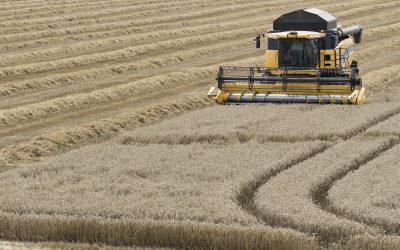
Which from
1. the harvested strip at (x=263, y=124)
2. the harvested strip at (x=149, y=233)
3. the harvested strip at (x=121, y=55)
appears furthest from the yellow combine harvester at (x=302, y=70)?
the harvested strip at (x=149, y=233)

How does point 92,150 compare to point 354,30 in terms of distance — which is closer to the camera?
point 92,150

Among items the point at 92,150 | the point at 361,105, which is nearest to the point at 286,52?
the point at 361,105

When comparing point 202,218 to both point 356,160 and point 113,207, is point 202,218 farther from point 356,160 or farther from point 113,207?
point 356,160

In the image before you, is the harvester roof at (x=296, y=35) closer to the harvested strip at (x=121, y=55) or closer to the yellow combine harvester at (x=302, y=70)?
the yellow combine harvester at (x=302, y=70)

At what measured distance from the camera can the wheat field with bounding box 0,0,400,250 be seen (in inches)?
546

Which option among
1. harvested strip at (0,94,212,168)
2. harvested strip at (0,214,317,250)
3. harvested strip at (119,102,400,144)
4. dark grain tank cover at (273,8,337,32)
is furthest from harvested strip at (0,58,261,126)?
harvested strip at (0,214,317,250)

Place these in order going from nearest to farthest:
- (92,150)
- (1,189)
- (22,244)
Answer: (22,244), (1,189), (92,150)

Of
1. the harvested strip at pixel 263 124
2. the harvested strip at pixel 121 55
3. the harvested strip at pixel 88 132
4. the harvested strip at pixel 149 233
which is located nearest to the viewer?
the harvested strip at pixel 149 233

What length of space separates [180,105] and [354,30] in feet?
30.2

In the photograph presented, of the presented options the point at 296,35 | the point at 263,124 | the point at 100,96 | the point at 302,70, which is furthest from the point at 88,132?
the point at 296,35

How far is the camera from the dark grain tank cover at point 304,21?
29.3 m

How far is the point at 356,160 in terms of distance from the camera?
1850cm

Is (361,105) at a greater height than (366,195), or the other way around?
(366,195)

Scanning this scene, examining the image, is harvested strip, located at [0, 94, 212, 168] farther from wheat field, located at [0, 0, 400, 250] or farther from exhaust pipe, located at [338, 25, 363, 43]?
exhaust pipe, located at [338, 25, 363, 43]
